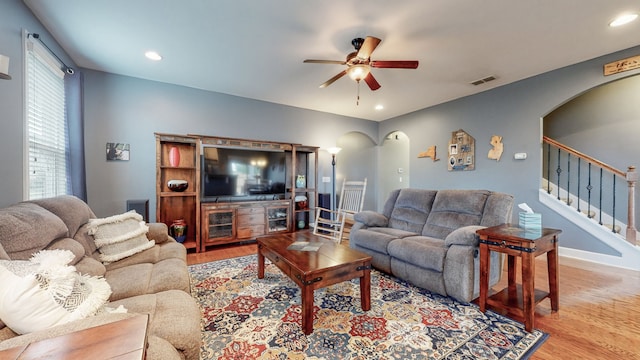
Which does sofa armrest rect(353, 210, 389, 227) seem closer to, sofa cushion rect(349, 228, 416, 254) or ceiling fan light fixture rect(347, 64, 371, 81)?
sofa cushion rect(349, 228, 416, 254)

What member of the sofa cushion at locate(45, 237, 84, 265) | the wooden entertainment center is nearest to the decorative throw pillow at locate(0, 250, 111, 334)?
the sofa cushion at locate(45, 237, 84, 265)

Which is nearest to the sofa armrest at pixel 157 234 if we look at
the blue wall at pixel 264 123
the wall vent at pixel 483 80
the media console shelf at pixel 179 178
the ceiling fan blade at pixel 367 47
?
the media console shelf at pixel 179 178

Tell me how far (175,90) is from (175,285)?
3.44m

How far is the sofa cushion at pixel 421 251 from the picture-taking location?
2227 mm

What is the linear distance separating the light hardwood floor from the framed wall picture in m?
4.93

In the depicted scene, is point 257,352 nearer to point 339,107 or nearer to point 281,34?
point 281,34

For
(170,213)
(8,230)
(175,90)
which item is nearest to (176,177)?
(170,213)

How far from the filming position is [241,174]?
13.7ft

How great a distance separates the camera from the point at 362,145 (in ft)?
22.1

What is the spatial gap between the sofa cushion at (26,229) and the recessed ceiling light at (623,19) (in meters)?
4.87

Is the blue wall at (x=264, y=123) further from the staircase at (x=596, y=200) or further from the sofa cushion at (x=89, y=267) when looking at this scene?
the sofa cushion at (x=89, y=267)

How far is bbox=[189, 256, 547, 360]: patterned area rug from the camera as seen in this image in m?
1.57

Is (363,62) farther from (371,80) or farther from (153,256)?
(153,256)

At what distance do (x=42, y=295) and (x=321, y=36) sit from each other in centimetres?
276
